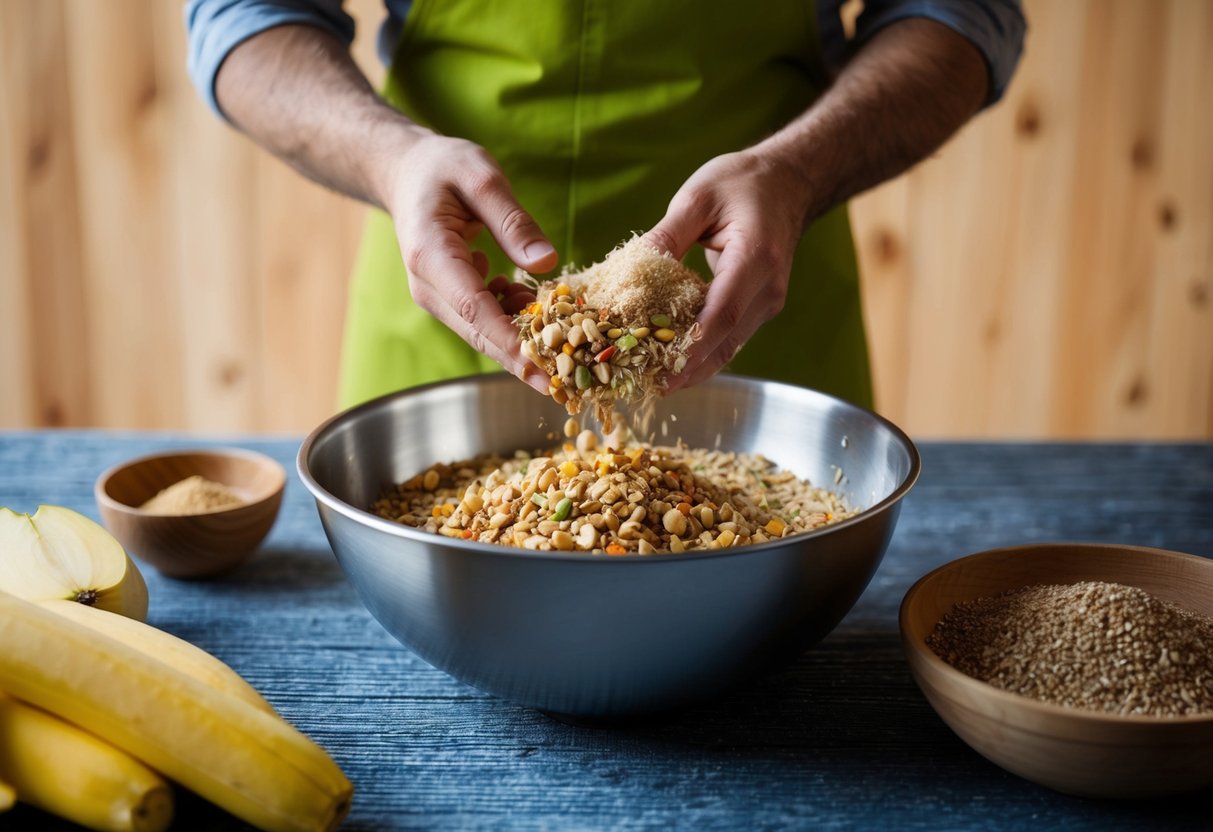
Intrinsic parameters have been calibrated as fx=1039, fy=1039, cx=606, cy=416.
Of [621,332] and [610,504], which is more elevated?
[621,332]

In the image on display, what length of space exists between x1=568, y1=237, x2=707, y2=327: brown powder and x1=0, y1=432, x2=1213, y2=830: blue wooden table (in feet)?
1.42

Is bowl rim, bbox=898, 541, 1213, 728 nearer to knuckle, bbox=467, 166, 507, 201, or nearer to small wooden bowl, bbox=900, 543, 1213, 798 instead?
small wooden bowl, bbox=900, 543, 1213, 798

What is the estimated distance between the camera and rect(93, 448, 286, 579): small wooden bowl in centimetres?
134

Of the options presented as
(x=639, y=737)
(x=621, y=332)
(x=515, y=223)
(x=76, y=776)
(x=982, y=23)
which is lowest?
(x=639, y=737)

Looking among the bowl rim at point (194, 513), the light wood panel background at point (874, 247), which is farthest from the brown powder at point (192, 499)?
the light wood panel background at point (874, 247)

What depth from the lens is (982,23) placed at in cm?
165

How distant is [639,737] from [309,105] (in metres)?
1.08

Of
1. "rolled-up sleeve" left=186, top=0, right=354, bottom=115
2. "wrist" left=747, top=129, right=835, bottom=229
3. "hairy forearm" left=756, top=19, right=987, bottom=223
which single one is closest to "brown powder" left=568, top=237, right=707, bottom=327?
"wrist" left=747, top=129, right=835, bottom=229

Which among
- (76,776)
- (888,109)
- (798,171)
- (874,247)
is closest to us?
(76,776)

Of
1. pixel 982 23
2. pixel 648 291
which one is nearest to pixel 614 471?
pixel 648 291

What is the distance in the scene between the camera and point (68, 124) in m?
3.13

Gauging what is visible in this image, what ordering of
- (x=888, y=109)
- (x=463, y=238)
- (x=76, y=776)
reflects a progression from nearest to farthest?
(x=76, y=776) → (x=463, y=238) → (x=888, y=109)

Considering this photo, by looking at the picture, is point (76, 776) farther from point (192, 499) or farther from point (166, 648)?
point (192, 499)

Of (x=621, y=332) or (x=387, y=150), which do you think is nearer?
(x=621, y=332)
